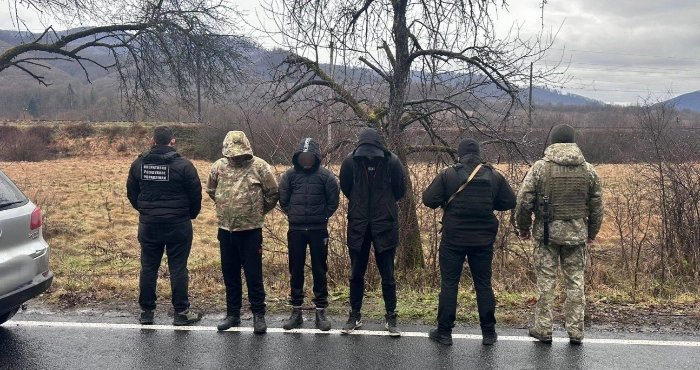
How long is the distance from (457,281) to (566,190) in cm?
130

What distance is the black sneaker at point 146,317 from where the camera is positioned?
5305 mm

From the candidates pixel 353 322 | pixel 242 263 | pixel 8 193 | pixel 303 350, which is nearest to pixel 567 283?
pixel 353 322

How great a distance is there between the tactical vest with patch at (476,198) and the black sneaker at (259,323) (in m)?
2.13

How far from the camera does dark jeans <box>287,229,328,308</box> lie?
5.32m

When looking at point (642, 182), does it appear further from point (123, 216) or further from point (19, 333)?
point (123, 216)

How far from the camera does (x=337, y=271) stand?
300 inches

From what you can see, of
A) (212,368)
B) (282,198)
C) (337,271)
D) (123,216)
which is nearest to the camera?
(212,368)

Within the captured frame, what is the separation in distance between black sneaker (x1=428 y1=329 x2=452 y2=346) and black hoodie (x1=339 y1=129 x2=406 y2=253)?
34.7 inches

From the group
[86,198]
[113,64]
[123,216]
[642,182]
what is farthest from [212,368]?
[86,198]

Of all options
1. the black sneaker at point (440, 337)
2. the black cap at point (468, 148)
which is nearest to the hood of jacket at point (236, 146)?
the black cap at point (468, 148)

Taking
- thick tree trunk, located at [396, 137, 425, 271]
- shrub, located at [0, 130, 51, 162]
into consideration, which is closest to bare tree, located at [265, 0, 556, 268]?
thick tree trunk, located at [396, 137, 425, 271]

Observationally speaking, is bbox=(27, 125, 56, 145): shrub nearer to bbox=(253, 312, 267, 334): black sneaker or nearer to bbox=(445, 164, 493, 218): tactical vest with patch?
bbox=(253, 312, 267, 334): black sneaker

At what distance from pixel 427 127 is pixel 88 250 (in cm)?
812

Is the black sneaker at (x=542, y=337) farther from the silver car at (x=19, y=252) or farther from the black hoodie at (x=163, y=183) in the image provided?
the silver car at (x=19, y=252)
